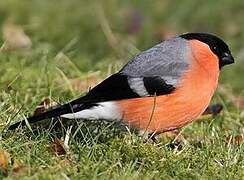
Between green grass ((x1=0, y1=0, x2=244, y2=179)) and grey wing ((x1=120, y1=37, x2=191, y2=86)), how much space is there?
0.38 m

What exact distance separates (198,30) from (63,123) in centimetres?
440

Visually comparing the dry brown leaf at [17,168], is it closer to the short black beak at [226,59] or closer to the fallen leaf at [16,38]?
the short black beak at [226,59]

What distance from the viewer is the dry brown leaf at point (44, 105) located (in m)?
5.20

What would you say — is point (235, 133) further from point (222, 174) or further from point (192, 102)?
point (222, 174)

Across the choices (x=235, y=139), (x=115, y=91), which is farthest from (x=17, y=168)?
(x=235, y=139)

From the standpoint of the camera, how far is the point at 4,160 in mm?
4035

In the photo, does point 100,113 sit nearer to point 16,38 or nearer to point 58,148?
point 58,148

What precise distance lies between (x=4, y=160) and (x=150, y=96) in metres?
1.13

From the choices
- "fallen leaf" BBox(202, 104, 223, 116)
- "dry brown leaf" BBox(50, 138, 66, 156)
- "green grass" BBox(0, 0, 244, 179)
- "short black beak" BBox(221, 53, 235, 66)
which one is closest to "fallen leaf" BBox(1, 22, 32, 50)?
"green grass" BBox(0, 0, 244, 179)

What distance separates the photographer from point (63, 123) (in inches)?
195

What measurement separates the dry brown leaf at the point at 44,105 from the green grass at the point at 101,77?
5 cm

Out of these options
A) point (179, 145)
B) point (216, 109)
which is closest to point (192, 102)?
point (179, 145)

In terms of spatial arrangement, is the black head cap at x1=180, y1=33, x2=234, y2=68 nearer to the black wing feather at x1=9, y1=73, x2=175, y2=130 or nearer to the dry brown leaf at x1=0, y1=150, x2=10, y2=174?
the black wing feather at x1=9, y1=73, x2=175, y2=130

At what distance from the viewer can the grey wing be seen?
4.84m
